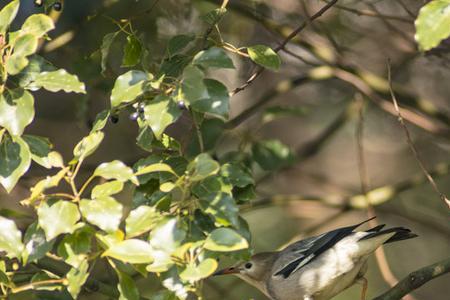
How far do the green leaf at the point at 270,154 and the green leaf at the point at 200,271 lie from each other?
235cm

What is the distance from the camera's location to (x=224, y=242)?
2.78 m

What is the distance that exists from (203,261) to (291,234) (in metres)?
5.07

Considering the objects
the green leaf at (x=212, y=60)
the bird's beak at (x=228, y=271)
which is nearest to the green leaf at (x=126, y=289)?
the green leaf at (x=212, y=60)

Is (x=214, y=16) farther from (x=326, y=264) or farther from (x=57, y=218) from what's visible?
(x=326, y=264)

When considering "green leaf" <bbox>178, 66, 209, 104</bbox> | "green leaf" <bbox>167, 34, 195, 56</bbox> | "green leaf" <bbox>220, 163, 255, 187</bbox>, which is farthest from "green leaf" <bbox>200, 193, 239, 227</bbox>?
"green leaf" <bbox>167, 34, 195, 56</bbox>

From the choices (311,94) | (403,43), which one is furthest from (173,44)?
(311,94)

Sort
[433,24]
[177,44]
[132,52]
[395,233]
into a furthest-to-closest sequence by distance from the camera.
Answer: [395,233] < [132,52] < [177,44] < [433,24]

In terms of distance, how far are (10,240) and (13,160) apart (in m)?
0.29

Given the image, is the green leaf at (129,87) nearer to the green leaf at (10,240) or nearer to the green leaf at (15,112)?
the green leaf at (15,112)

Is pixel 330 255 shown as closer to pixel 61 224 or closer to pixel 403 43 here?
pixel 61 224

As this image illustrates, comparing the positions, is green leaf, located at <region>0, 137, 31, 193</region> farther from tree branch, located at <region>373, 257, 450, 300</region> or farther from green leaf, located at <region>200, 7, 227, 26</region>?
tree branch, located at <region>373, 257, 450, 300</region>

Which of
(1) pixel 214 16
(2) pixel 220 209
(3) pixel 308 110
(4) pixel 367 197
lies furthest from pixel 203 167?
(3) pixel 308 110

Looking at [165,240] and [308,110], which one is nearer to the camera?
[165,240]

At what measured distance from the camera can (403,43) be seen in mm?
6254
